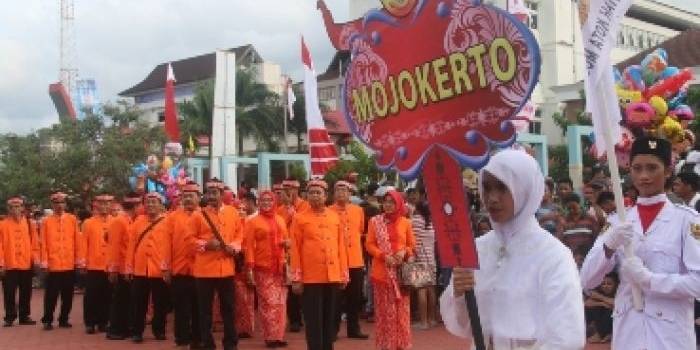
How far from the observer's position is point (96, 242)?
1192 cm

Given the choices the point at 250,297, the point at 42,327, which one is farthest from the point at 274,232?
the point at 42,327

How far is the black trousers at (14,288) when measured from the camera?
41.2 feet

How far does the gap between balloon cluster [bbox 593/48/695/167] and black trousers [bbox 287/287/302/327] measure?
213 inches

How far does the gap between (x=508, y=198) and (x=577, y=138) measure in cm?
1163

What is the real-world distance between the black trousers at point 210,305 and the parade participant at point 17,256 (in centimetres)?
Result: 448

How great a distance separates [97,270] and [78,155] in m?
9.68

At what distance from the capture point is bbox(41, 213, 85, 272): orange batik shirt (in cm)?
1221

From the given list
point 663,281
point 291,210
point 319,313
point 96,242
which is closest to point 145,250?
point 96,242

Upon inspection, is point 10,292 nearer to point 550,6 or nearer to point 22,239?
point 22,239

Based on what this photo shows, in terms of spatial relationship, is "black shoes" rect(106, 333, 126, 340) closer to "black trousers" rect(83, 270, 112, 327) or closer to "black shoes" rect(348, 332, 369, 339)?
"black trousers" rect(83, 270, 112, 327)

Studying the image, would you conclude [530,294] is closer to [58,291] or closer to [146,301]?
[146,301]

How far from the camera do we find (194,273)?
927 cm

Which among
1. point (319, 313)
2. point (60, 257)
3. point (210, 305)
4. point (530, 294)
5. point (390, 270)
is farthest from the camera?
point (60, 257)

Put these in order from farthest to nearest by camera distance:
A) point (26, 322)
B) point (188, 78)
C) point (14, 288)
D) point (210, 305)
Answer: point (188, 78), point (26, 322), point (14, 288), point (210, 305)
